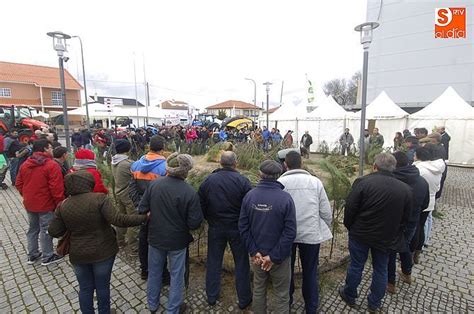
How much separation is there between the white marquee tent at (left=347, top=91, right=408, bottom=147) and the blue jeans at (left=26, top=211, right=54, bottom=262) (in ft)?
45.7

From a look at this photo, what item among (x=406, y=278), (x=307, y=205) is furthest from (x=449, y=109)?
(x=307, y=205)

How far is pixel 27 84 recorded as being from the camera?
125ft

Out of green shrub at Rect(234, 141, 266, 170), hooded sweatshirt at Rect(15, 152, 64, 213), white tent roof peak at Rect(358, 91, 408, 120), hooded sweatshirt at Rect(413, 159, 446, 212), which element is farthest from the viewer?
white tent roof peak at Rect(358, 91, 408, 120)

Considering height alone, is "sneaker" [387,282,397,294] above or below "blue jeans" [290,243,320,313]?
below

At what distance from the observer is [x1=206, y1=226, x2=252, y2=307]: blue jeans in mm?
2893

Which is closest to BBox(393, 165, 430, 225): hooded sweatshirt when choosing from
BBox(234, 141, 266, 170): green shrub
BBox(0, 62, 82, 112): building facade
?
BBox(234, 141, 266, 170): green shrub

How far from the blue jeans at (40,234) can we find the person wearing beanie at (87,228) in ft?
5.94

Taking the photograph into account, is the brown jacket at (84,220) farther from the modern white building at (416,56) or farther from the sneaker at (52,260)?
the modern white building at (416,56)

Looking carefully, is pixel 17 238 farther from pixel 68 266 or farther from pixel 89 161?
pixel 89 161

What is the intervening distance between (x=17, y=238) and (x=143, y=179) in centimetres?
331

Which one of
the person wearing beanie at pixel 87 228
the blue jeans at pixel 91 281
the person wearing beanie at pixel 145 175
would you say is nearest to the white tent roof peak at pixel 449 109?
the person wearing beanie at pixel 145 175

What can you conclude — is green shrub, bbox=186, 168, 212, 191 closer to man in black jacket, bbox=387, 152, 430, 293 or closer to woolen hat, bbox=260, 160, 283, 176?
woolen hat, bbox=260, 160, 283, 176

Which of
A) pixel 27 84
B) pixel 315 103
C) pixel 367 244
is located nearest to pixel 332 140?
pixel 315 103

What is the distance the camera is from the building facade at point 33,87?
3688 cm
